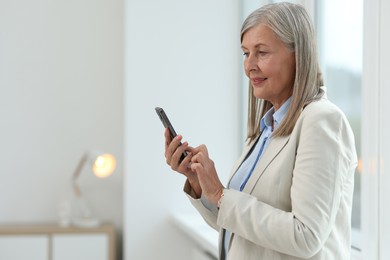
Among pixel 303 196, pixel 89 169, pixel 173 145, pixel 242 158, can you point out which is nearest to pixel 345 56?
pixel 242 158

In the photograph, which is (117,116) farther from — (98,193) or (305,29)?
(305,29)

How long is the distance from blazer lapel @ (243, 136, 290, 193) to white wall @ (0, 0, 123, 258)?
2.85m

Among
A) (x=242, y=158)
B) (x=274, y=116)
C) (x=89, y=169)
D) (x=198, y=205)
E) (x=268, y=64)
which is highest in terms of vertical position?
(x=268, y=64)

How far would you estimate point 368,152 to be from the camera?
76.7 inches

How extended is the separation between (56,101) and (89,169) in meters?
0.49

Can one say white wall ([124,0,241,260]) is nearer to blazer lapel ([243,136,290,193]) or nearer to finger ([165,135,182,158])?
finger ([165,135,182,158])

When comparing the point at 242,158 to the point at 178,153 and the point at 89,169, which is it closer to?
the point at 178,153

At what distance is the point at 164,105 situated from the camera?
376 cm

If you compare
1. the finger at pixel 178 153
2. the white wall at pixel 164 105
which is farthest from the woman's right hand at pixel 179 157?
the white wall at pixel 164 105

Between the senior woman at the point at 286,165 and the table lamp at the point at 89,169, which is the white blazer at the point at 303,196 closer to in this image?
the senior woman at the point at 286,165

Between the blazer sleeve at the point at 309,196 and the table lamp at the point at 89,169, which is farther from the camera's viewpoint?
the table lamp at the point at 89,169

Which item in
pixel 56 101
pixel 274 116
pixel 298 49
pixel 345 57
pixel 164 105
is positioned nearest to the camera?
pixel 298 49

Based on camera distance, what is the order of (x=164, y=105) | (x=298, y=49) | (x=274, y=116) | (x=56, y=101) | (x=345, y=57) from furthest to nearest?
(x=56, y=101), (x=164, y=105), (x=345, y=57), (x=274, y=116), (x=298, y=49)

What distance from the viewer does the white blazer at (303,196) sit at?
122cm
